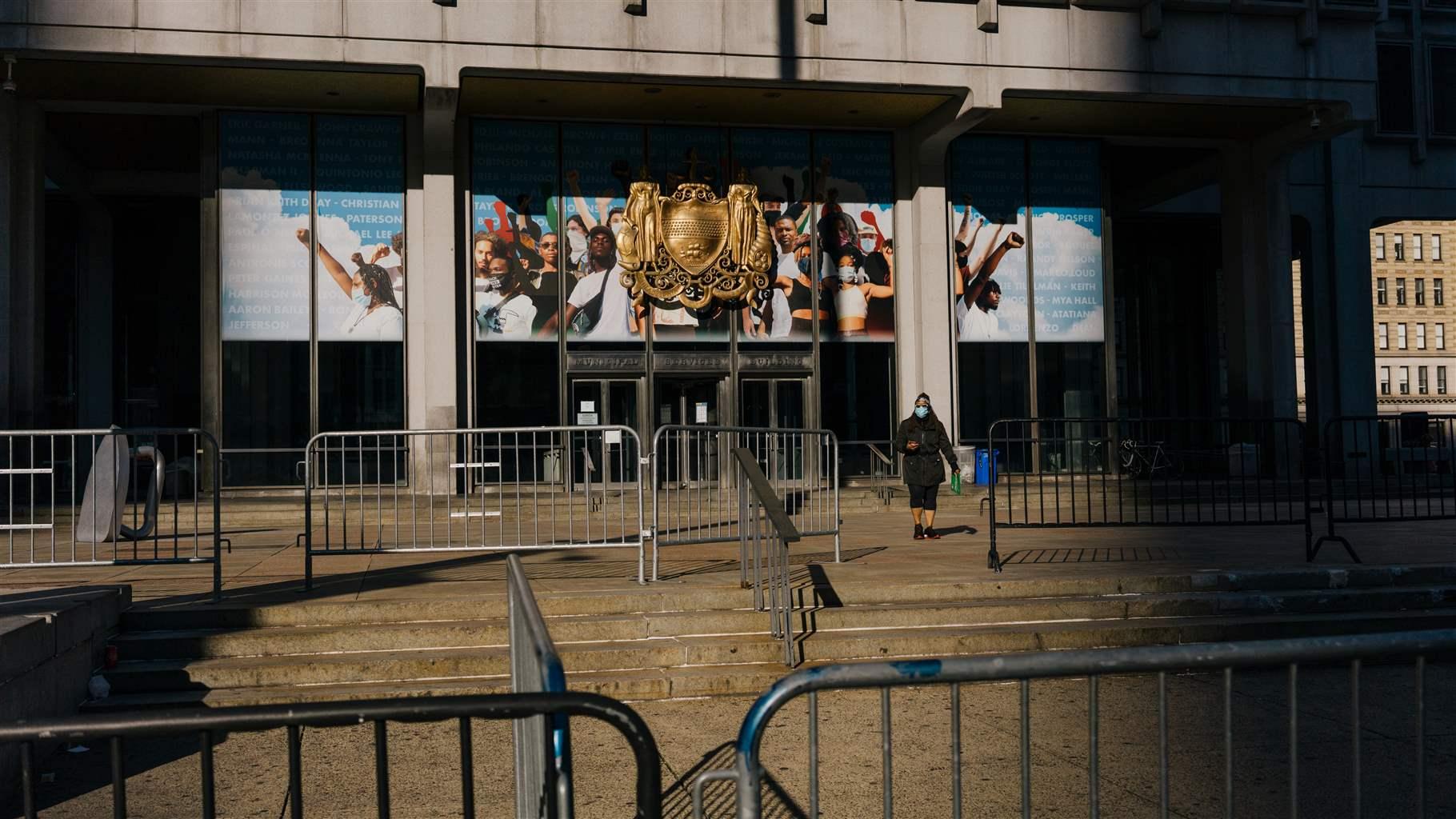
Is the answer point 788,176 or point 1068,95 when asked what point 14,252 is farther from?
point 1068,95

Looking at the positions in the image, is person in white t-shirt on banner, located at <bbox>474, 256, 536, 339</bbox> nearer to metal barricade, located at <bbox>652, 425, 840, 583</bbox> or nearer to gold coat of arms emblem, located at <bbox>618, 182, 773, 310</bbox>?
gold coat of arms emblem, located at <bbox>618, 182, 773, 310</bbox>

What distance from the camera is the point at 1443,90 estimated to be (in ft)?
97.7

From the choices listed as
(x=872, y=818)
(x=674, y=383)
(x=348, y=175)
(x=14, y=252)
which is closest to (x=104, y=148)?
(x=14, y=252)

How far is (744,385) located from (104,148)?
14.2 metres

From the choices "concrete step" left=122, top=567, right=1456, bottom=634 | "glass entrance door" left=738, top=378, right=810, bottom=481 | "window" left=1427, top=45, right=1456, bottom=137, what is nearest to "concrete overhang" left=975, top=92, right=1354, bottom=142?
"glass entrance door" left=738, top=378, right=810, bottom=481

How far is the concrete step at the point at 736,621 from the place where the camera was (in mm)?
8195

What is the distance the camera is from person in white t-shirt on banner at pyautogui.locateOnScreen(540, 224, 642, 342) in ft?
75.8

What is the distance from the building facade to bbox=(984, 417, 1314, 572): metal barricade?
6.92 feet

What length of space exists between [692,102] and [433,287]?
5886 mm

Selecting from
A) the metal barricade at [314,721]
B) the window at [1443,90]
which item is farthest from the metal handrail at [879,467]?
the metal barricade at [314,721]

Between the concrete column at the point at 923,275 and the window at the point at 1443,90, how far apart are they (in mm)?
13980

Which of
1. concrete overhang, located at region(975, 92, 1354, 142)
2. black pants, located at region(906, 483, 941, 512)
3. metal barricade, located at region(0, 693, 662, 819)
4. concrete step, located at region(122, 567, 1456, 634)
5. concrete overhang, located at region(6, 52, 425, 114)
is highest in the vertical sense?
concrete overhang, located at region(975, 92, 1354, 142)

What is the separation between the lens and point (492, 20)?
66.6 ft

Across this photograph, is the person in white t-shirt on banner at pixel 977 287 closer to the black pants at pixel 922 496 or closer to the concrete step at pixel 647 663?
the black pants at pixel 922 496
